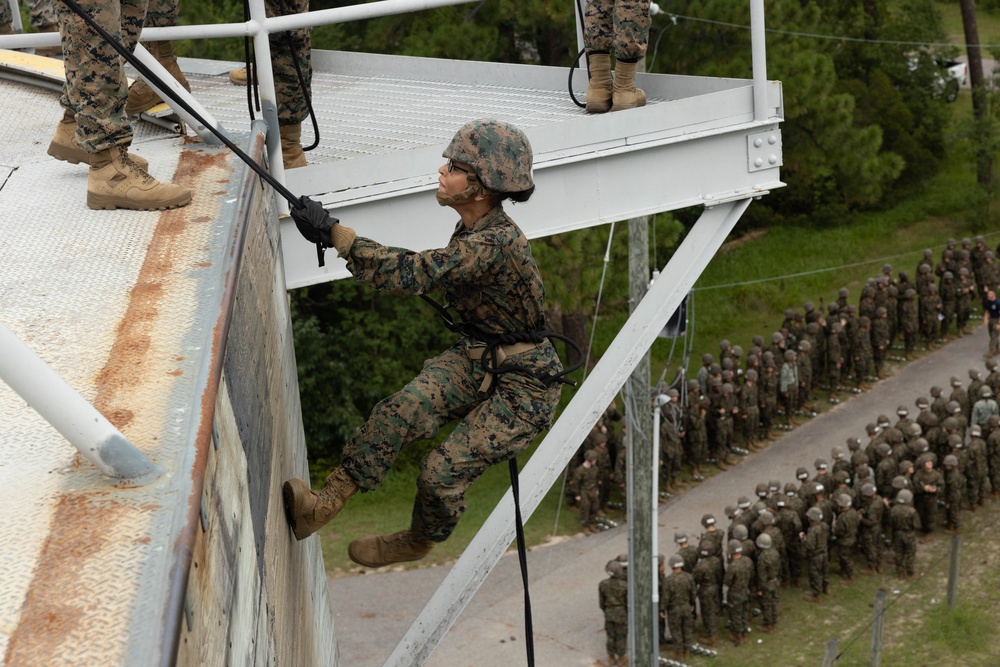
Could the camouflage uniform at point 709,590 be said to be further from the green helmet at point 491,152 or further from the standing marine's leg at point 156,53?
the green helmet at point 491,152

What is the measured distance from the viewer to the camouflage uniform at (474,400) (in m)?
3.76

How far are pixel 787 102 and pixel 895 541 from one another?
8041mm

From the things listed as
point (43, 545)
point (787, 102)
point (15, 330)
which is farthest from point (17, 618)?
point (787, 102)

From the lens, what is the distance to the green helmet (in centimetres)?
366

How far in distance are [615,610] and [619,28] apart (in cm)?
711

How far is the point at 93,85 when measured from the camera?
Answer: 3895 mm

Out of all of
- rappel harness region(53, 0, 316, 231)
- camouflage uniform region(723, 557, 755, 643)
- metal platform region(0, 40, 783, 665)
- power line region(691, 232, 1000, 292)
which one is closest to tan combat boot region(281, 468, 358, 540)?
rappel harness region(53, 0, 316, 231)

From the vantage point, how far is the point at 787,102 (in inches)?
736

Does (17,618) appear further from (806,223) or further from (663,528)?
(806,223)

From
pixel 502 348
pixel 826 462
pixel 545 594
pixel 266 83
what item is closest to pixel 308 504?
pixel 502 348

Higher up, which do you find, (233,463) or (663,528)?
(233,463)

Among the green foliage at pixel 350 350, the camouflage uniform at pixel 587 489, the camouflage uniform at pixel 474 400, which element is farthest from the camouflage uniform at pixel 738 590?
the camouflage uniform at pixel 474 400

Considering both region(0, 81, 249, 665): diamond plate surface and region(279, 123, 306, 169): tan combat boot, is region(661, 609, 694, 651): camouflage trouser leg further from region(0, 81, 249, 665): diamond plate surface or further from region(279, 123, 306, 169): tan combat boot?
region(0, 81, 249, 665): diamond plate surface

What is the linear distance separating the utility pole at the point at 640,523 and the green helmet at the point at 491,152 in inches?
271
